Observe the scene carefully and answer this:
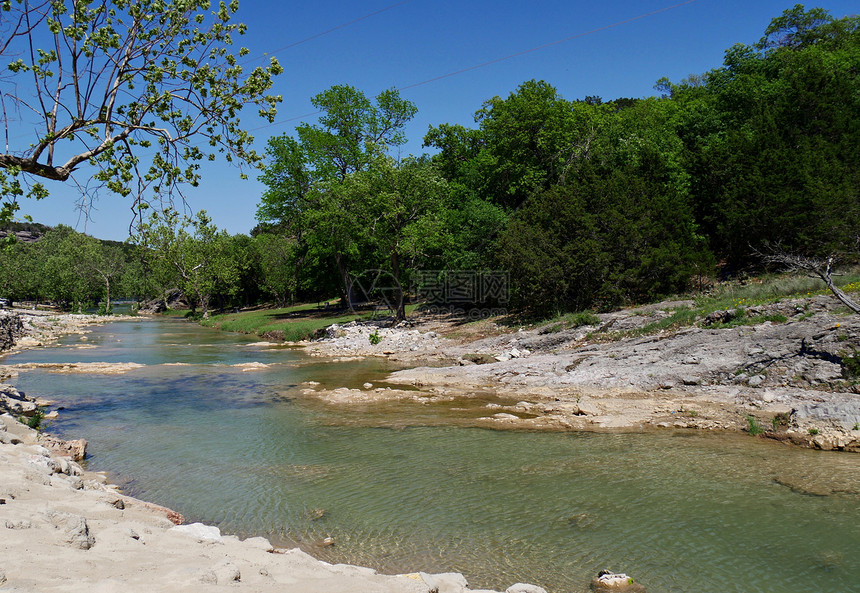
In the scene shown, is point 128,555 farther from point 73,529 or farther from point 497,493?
point 497,493

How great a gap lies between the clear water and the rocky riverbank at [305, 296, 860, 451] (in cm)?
96

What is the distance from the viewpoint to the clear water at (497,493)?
661 centimetres

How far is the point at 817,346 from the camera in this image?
1354 cm

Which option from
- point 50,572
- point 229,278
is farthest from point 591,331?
point 229,278

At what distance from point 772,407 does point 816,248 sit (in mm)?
15273

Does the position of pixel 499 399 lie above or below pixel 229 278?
below

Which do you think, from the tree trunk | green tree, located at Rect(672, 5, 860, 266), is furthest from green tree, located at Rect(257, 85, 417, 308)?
green tree, located at Rect(672, 5, 860, 266)

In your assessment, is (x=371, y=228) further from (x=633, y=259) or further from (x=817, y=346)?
(x=817, y=346)

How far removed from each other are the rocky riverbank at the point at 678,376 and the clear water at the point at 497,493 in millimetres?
960

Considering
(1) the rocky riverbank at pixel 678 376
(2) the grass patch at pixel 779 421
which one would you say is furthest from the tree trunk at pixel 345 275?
(2) the grass patch at pixel 779 421

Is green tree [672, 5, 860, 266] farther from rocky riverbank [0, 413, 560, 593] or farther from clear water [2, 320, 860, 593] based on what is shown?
rocky riverbank [0, 413, 560, 593]

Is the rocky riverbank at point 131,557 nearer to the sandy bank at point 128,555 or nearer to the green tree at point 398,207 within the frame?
the sandy bank at point 128,555

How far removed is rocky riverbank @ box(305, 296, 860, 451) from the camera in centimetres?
1206

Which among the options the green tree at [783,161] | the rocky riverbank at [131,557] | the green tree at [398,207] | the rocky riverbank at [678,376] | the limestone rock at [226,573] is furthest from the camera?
the green tree at [398,207]
